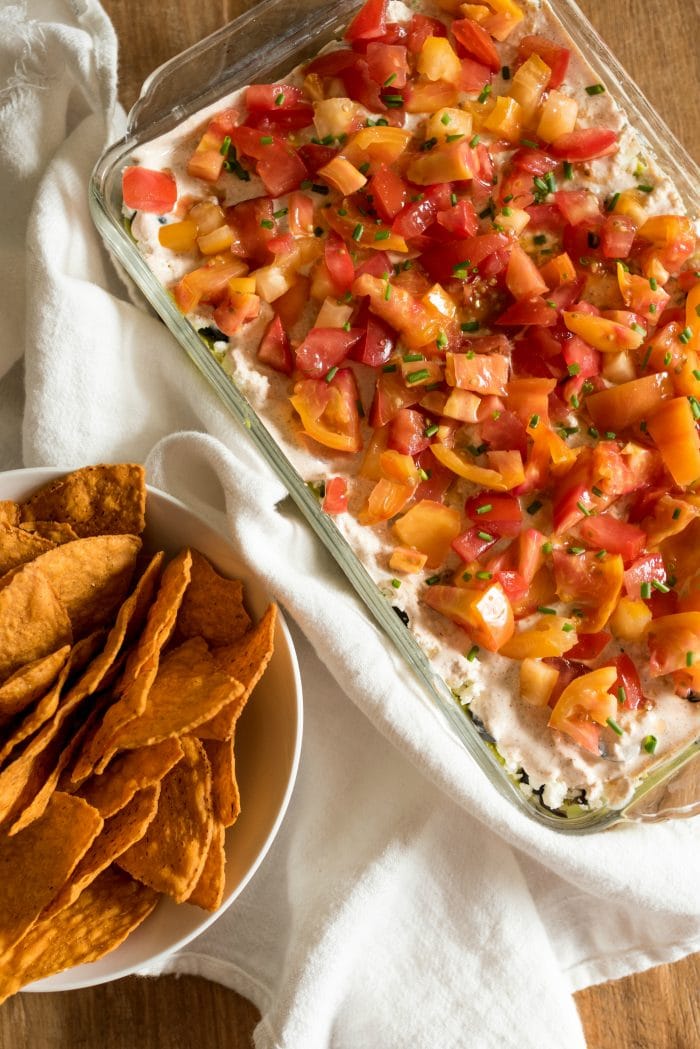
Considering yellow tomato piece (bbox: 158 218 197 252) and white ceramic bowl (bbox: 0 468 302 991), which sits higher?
yellow tomato piece (bbox: 158 218 197 252)

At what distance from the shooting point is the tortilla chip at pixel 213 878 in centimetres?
190

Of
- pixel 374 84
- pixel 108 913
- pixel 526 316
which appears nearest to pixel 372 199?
pixel 374 84

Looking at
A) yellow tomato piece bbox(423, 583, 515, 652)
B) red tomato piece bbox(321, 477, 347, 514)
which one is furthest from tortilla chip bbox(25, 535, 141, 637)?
yellow tomato piece bbox(423, 583, 515, 652)

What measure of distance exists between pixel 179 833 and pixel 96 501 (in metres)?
0.60

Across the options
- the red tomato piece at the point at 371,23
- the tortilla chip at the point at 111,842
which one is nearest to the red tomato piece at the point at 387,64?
the red tomato piece at the point at 371,23

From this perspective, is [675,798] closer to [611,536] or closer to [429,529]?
[611,536]

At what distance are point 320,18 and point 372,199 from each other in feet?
1.46

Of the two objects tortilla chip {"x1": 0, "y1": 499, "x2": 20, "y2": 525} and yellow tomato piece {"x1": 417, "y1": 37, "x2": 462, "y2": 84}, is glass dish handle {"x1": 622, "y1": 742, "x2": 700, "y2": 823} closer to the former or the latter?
tortilla chip {"x1": 0, "y1": 499, "x2": 20, "y2": 525}

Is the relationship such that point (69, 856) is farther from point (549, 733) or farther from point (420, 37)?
point (420, 37)

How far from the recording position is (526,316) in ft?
7.22

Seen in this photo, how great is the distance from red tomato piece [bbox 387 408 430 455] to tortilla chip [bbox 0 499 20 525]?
0.71 metres

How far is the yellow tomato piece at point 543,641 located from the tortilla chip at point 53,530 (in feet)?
2.78

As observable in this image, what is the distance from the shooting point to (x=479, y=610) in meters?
2.06

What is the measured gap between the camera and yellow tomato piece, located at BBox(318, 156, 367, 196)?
2.16 m
